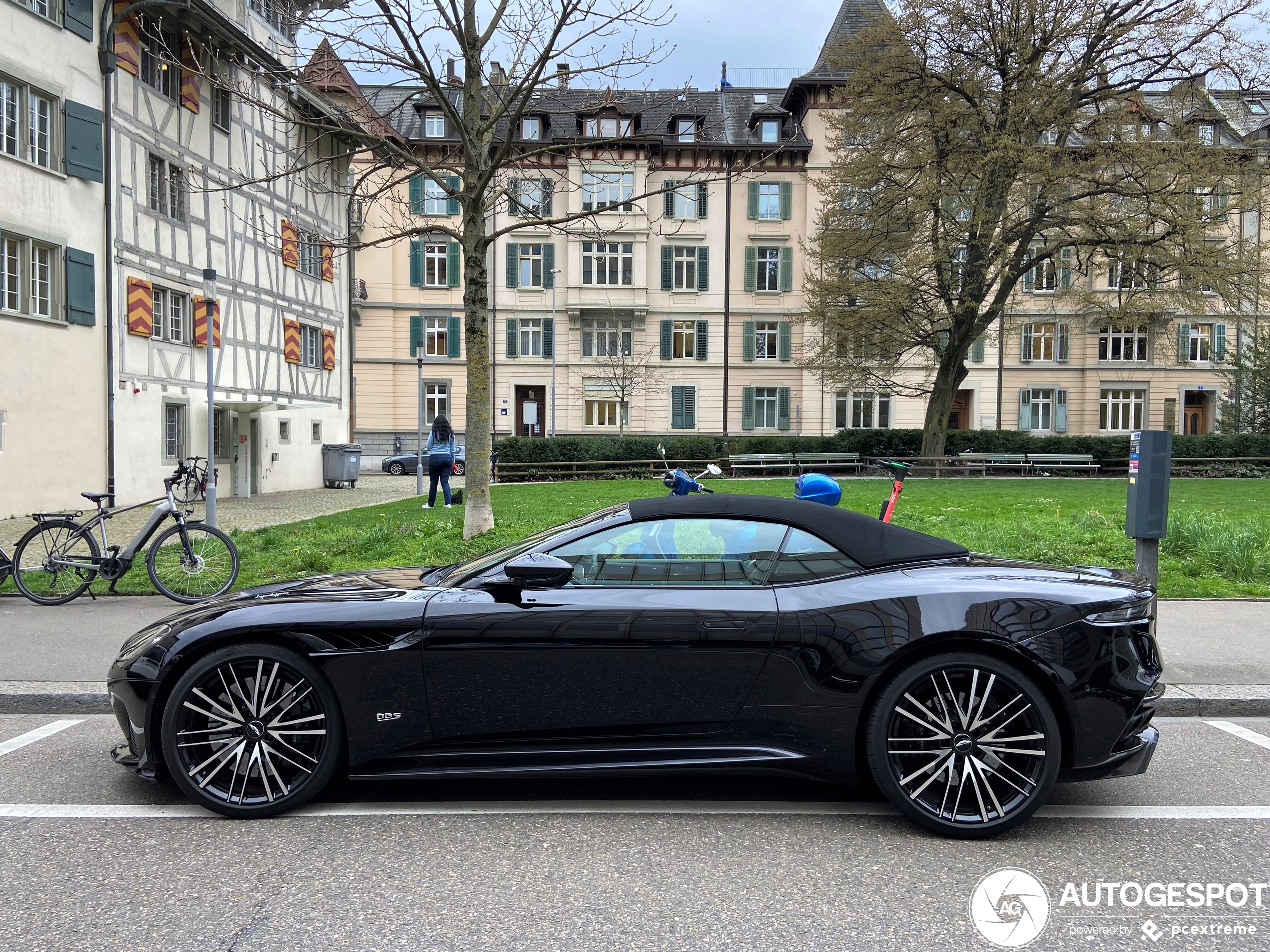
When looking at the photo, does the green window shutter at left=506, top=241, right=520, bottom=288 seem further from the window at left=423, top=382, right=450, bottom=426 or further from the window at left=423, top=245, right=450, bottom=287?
the window at left=423, top=382, right=450, bottom=426

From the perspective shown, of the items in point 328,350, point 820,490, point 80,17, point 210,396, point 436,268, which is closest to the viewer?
point 820,490

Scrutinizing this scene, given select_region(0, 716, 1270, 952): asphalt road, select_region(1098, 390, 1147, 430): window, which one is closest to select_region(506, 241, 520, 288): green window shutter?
select_region(1098, 390, 1147, 430): window

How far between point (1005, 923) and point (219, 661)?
3.07 m

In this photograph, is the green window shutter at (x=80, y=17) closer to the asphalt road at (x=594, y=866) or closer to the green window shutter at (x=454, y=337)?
the asphalt road at (x=594, y=866)

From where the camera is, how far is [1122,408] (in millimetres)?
43062

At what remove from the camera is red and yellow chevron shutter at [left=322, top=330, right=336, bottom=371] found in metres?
27.3

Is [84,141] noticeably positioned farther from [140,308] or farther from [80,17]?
[140,308]

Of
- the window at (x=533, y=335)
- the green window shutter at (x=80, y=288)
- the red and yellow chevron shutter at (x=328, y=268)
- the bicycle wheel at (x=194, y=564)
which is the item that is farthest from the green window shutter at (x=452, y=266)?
the bicycle wheel at (x=194, y=564)

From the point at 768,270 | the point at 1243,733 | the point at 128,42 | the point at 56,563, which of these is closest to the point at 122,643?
the point at 56,563

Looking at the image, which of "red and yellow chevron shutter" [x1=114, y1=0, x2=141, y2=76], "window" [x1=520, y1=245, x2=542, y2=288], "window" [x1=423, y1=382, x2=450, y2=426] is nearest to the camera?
"red and yellow chevron shutter" [x1=114, y1=0, x2=141, y2=76]

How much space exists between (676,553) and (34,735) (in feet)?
12.5

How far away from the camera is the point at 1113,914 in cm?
306

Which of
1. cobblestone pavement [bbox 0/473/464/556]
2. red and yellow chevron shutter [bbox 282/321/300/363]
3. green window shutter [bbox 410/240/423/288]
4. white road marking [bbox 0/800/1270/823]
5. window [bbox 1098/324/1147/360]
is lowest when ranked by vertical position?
white road marking [bbox 0/800/1270/823]

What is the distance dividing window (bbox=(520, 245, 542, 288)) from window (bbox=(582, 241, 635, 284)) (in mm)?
1946
